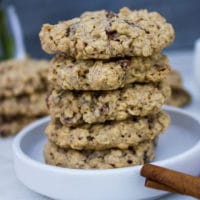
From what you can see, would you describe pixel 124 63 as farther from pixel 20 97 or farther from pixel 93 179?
pixel 20 97

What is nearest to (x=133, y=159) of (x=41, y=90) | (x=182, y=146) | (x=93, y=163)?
(x=93, y=163)

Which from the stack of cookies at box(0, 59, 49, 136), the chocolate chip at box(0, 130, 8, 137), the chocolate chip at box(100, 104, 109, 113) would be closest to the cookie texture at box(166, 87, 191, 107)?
the stack of cookies at box(0, 59, 49, 136)

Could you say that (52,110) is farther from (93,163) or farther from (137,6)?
(137,6)

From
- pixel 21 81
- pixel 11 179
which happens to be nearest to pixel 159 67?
pixel 11 179

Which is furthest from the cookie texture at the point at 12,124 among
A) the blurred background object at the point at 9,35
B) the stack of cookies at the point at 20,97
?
the blurred background object at the point at 9,35

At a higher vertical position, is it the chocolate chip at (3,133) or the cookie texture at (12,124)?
the cookie texture at (12,124)

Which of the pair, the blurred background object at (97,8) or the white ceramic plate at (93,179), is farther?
the blurred background object at (97,8)

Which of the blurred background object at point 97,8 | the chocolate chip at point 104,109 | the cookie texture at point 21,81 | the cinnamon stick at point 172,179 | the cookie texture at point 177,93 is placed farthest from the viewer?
the blurred background object at point 97,8

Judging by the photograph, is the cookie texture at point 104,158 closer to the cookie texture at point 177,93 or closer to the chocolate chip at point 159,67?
the chocolate chip at point 159,67

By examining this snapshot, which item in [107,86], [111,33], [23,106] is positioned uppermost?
[111,33]
